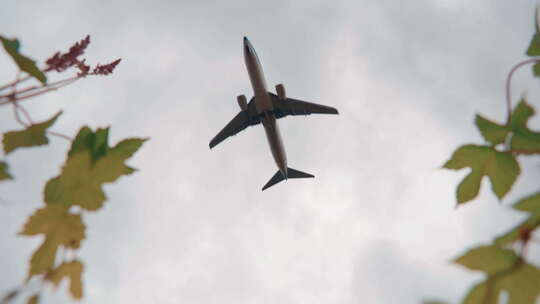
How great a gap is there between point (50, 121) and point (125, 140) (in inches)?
18.0

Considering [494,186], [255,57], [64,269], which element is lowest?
[64,269]

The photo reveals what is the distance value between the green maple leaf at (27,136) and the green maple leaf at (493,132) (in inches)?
119

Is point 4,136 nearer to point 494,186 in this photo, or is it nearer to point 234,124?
point 494,186

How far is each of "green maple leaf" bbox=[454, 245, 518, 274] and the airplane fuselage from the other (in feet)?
120

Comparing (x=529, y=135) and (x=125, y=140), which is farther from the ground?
(x=529, y=135)

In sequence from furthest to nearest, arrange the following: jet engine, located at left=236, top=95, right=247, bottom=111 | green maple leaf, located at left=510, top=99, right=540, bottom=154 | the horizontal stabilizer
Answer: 1. the horizontal stabilizer
2. jet engine, located at left=236, top=95, right=247, bottom=111
3. green maple leaf, located at left=510, top=99, right=540, bottom=154

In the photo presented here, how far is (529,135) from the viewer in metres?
2.71

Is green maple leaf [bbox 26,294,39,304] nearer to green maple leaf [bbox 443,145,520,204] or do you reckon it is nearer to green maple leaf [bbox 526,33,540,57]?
green maple leaf [bbox 443,145,520,204]

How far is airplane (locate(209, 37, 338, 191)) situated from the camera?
37750 mm

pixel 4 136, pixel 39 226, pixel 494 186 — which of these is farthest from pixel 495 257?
pixel 4 136

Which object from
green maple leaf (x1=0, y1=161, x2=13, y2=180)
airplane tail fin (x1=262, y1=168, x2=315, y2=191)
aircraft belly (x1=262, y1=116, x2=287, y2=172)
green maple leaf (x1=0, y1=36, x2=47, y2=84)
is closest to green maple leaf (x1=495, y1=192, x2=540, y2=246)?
green maple leaf (x1=0, y1=161, x2=13, y2=180)

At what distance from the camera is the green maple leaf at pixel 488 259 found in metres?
1.57

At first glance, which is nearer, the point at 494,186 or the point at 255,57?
the point at 494,186

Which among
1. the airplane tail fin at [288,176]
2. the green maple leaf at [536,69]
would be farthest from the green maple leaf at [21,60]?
the airplane tail fin at [288,176]
